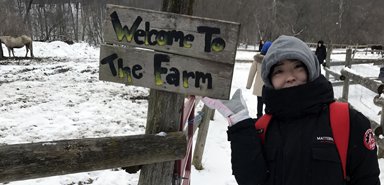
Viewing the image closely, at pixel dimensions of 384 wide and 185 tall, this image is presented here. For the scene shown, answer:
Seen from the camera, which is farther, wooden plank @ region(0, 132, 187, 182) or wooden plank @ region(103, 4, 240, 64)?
wooden plank @ region(103, 4, 240, 64)

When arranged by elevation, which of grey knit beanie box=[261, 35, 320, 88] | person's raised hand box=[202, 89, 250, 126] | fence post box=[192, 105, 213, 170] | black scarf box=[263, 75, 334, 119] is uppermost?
grey knit beanie box=[261, 35, 320, 88]

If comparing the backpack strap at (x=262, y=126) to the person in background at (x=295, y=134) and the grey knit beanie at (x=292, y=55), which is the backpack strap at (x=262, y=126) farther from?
the grey knit beanie at (x=292, y=55)

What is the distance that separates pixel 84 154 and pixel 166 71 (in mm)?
652

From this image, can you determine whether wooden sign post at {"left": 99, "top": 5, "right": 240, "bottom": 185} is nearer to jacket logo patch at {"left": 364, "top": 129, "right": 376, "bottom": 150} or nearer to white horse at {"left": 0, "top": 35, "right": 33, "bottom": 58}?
jacket logo patch at {"left": 364, "top": 129, "right": 376, "bottom": 150}

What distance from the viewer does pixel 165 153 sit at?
2.28 metres

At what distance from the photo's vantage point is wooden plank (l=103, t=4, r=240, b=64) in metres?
2.07

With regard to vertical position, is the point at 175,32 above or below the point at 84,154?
above

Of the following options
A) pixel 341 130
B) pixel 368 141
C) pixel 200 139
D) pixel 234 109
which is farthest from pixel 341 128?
pixel 200 139

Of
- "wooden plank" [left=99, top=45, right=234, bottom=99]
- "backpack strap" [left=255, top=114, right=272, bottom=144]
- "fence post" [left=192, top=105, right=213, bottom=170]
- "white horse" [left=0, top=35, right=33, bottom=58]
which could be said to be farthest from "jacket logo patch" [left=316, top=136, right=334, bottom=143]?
"white horse" [left=0, top=35, right=33, bottom=58]

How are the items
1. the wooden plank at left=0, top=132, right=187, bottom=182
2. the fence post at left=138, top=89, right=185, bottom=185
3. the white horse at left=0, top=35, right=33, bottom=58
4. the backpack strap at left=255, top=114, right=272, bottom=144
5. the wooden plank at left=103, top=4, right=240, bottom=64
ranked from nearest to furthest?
the backpack strap at left=255, top=114, right=272, bottom=144
the wooden plank at left=0, top=132, right=187, bottom=182
the wooden plank at left=103, top=4, right=240, bottom=64
the fence post at left=138, top=89, right=185, bottom=185
the white horse at left=0, top=35, right=33, bottom=58

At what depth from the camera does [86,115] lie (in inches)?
291

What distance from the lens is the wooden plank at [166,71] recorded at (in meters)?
2.12

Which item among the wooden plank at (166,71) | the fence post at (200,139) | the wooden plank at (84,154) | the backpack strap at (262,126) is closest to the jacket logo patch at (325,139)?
the backpack strap at (262,126)

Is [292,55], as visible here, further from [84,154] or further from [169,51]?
[84,154]
